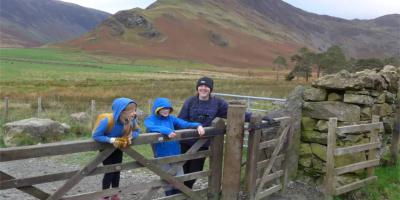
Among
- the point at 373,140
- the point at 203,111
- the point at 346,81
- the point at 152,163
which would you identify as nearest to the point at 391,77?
the point at 346,81

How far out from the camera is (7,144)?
11.1 metres

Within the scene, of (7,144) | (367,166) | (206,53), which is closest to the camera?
(367,166)

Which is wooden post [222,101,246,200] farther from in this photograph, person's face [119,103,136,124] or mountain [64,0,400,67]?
mountain [64,0,400,67]

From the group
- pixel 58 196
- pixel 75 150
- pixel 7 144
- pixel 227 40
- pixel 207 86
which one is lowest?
pixel 7 144

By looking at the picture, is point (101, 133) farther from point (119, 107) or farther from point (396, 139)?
point (396, 139)

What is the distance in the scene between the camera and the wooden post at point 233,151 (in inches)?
228

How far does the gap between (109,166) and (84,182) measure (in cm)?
373

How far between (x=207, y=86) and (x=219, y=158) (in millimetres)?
946

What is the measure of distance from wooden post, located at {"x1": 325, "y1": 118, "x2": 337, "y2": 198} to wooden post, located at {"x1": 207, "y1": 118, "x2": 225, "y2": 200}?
7.15ft

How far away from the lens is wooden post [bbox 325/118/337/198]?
7258 mm

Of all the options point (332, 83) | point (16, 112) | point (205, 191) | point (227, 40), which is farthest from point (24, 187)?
point (227, 40)

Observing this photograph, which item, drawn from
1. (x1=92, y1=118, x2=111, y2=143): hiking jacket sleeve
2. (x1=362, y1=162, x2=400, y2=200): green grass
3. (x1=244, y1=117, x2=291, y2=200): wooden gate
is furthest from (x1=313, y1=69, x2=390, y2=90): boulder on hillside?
(x1=92, y1=118, x2=111, y2=143): hiking jacket sleeve

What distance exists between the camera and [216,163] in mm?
5961

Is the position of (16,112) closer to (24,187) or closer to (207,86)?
(207,86)
